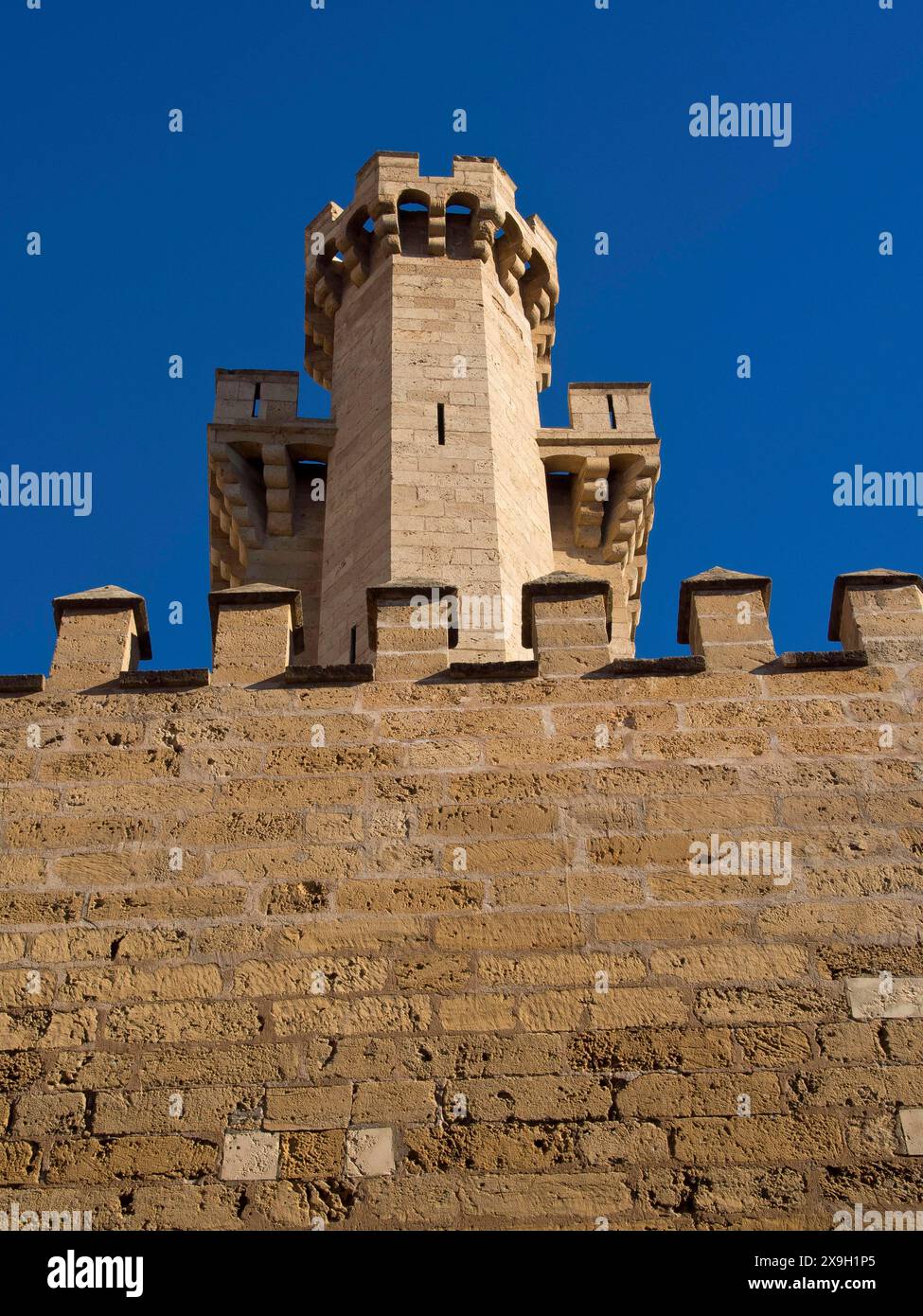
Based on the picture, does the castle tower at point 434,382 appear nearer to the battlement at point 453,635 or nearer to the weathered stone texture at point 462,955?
the battlement at point 453,635

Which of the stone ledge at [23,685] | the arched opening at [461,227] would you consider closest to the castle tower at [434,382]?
the arched opening at [461,227]

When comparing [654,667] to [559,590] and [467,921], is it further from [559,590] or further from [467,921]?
[467,921]

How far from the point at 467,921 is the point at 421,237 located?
882 cm

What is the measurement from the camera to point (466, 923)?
6.30 metres

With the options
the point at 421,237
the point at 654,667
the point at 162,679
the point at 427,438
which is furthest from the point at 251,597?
the point at 421,237

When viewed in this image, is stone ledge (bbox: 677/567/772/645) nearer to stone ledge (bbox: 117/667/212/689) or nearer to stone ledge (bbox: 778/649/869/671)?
stone ledge (bbox: 778/649/869/671)

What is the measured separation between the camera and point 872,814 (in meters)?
6.72

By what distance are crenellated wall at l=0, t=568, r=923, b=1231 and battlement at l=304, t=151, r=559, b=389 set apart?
22.0ft

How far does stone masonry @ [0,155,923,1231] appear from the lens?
5559 mm

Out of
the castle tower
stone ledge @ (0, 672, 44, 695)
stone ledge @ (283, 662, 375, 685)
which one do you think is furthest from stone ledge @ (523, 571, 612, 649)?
stone ledge @ (0, 672, 44, 695)
